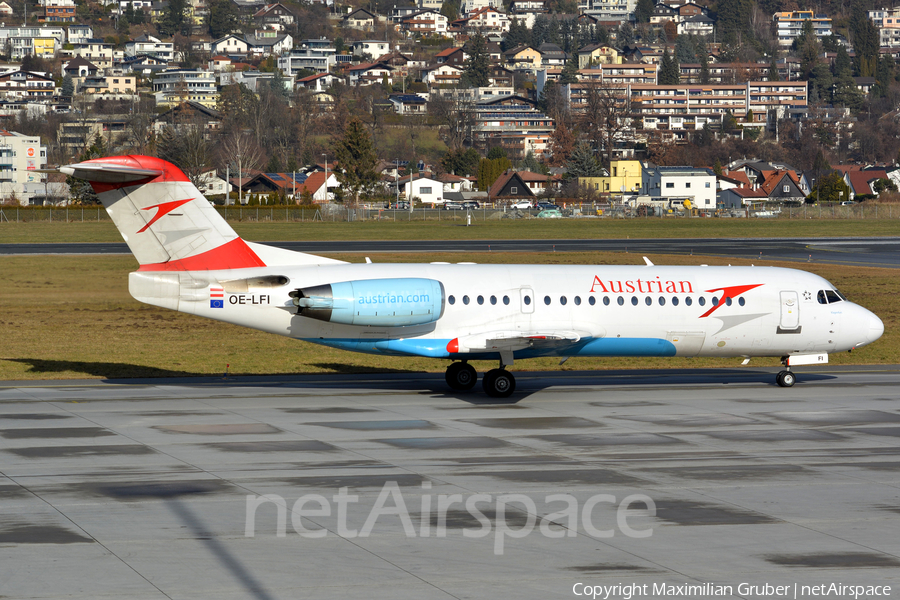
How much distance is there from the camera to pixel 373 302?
25.2 m

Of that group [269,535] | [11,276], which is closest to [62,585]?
[269,535]

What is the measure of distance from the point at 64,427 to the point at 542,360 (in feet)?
53.4

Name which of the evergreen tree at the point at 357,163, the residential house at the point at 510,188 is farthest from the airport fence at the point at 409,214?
the residential house at the point at 510,188

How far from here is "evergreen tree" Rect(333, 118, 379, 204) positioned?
491ft

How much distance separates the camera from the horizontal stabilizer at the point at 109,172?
77.8 ft

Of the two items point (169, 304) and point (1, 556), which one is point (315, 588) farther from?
point (169, 304)

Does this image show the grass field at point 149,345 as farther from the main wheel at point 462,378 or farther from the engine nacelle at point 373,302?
the engine nacelle at point 373,302

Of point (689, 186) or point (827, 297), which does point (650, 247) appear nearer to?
point (827, 297)

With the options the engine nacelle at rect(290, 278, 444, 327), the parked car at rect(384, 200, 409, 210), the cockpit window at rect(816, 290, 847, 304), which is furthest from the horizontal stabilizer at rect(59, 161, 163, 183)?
the parked car at rect(384, 200, 409, 210)

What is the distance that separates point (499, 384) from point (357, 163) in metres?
127

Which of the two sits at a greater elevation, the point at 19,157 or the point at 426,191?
the point at 19,157

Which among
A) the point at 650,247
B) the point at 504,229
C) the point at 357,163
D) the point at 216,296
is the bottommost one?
the point at 650,247

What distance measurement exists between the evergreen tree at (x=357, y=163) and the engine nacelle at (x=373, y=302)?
125 metres

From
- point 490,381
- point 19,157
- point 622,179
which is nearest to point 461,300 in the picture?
point 490,381
